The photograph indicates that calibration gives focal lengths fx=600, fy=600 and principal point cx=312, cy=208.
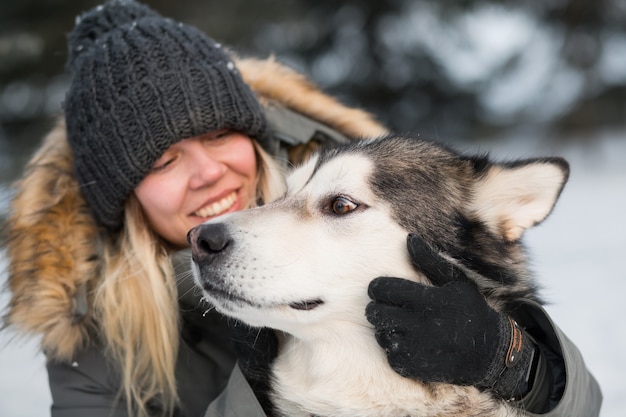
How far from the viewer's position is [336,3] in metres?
11.5

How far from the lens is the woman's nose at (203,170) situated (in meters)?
2.20

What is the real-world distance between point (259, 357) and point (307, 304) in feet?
1.30

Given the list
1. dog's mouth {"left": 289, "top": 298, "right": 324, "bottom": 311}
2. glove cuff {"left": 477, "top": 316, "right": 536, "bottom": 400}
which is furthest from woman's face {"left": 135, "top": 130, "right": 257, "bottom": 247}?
glove cuff {"left": 477, "top": 316, "right": 536, "bottom": 400}

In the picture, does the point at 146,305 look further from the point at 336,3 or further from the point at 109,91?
the point at 336,3

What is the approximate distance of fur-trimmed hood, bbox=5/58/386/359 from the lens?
2078mm

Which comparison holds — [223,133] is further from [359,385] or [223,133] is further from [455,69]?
[455,69]

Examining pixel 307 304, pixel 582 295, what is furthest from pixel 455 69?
pixel 307 304

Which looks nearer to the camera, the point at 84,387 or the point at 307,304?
the point at 307,304

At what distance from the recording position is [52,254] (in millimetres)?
2133

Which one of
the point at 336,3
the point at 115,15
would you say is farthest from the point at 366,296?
the point at 336,3

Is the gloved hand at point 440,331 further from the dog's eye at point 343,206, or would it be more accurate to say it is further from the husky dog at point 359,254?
the dog's eye at point 343,206

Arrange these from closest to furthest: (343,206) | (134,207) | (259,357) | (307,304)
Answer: (307,304) → (343,206) → (259,357) → (134,207)

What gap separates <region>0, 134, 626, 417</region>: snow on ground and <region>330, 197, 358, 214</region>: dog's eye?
61 centimetres

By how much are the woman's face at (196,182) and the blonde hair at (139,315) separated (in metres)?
0.13
